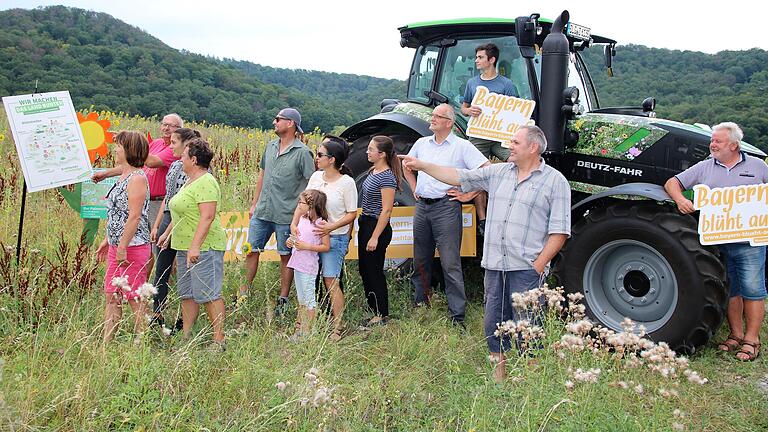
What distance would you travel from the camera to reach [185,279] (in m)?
4.69

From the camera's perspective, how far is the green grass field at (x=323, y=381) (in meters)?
3.20

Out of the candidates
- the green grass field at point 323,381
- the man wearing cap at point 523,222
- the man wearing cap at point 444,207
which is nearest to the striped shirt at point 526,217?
the man wearing cap at point 523,222

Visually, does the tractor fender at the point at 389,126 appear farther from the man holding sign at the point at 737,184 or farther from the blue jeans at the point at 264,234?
the man holding sign at the point at 737,184

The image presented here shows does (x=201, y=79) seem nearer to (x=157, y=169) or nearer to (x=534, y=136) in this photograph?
(x=157, y=169)

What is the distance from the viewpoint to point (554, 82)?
17.0ft

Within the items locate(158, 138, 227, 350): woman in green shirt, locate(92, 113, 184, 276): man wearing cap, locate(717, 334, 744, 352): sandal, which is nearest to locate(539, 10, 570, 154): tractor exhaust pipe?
locate(717, 334, 744, 352): sandal

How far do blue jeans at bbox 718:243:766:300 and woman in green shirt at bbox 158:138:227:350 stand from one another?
3667 millimetres

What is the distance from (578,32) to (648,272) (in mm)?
2327

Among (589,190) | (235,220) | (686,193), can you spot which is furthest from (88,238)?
(686,193)

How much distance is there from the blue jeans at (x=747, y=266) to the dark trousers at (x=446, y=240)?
1974mm

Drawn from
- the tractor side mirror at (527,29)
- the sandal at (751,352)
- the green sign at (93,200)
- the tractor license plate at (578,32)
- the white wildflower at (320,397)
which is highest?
the tractor license plate at (578,32)

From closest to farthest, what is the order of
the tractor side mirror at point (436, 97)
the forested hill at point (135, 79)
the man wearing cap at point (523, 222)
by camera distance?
the man wearing cap at point (523, 222) < the tractor side mirror at point (436, 97) < the forested hill at point (135, 79)

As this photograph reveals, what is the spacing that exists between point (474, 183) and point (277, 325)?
1.90m

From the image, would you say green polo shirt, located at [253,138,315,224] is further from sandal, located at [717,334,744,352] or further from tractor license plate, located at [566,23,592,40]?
sandal, located at [717,334,744,352]
